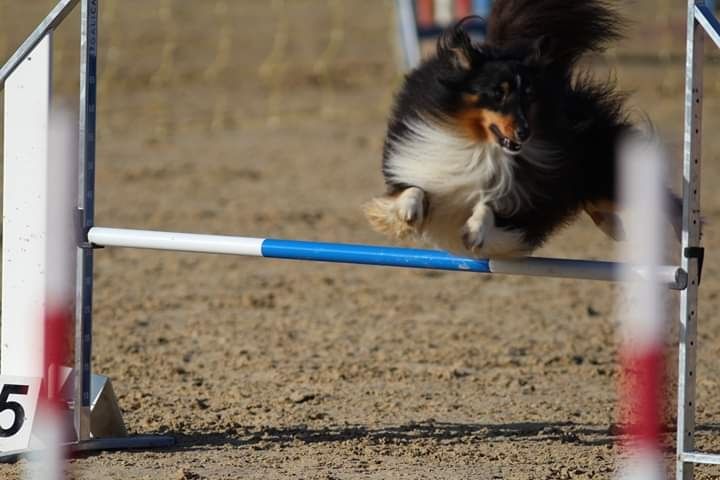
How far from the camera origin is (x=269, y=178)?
33.8ft

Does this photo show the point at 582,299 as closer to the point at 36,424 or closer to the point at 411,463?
the point at 411,463

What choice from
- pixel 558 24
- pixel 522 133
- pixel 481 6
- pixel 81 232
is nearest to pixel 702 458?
pixel 522 133

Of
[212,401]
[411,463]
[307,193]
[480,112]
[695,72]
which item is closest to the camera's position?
[695,72]

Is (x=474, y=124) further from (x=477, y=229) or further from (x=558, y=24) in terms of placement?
(x=558, y=24)

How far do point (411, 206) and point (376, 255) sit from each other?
220 millimetres

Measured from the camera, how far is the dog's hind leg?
161 inches

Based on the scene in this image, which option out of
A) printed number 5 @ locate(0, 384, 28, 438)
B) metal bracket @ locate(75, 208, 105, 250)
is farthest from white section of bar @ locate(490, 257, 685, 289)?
printed number 5 @ locate(0, 384, 28, 438)

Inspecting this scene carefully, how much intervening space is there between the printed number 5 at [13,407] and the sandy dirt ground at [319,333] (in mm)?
164

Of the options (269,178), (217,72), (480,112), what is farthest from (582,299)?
(217,72)

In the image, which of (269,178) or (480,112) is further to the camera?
(269,178)

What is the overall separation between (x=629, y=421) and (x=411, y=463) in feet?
3.37

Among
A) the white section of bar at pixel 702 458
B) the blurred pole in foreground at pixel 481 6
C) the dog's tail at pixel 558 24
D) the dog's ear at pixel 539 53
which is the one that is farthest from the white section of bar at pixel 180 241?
the blurred pole in foreground at pixel 481 6

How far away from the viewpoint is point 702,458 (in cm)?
372

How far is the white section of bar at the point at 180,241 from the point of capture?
4.12 metres
